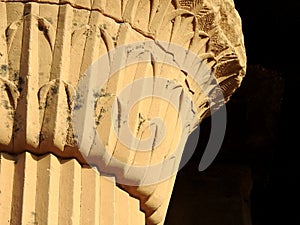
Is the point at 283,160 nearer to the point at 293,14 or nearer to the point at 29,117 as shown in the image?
the point at 293,14

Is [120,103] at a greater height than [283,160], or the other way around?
[120,103]

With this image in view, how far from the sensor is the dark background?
20.9ft

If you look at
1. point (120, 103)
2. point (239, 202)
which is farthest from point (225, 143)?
point (120, 103)

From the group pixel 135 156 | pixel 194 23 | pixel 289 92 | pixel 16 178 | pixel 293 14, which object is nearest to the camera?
pixel 16 178

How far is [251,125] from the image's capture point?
6.66 m

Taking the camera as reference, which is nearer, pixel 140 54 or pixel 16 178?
pixel 16 178

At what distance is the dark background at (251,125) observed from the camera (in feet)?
20.9

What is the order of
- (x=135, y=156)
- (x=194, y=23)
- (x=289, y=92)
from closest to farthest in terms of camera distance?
1. (x=135, y=156)
2. (x=194, y=23)
3. (x=289, y=92)

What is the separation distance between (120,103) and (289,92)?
3.17m

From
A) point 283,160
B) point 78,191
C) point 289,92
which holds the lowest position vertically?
point 283,160

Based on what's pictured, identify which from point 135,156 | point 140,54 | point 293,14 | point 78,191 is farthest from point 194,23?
point 293,14

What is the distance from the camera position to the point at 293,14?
634 cm

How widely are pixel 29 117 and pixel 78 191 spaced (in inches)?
10.9

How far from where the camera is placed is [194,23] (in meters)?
4.21
